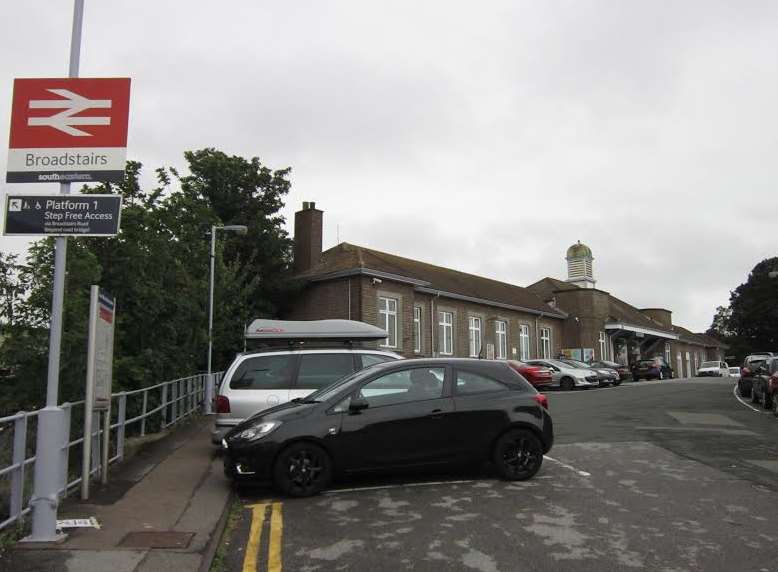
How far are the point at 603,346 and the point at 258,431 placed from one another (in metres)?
46.7

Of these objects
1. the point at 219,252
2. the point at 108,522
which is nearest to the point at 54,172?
the point at 108,522

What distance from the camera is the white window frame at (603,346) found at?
166 feet

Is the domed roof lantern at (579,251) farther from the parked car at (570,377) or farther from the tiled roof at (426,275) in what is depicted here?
the parked car at (570,377)

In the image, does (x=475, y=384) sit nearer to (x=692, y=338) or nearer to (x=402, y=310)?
(x=402, y=310)

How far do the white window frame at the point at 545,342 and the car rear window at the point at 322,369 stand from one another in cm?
3717

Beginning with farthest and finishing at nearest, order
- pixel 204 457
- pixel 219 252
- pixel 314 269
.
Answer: pixel 314 269 → pixel 219 252 → pixel 204 457

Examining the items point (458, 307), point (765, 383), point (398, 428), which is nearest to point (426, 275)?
point (458, 307)

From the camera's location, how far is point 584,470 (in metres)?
9.34

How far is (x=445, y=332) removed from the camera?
37125mm

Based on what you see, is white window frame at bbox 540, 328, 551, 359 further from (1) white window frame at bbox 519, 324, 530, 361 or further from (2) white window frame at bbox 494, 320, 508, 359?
(2) white window frame at bbox 494, 320, 508, 359

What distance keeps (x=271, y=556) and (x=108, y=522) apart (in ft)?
6.25

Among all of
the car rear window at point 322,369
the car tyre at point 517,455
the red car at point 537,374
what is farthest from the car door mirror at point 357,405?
the red car at point 537,374

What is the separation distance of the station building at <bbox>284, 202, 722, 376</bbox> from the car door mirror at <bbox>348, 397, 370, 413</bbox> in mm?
22594

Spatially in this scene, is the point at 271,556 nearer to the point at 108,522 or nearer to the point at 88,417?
the point at 108,522
